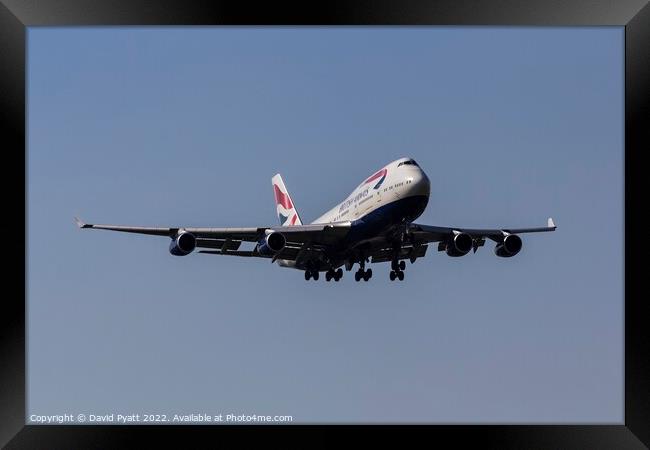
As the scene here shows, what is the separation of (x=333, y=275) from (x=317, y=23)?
2566 cm

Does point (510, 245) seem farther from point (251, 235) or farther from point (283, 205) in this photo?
point (283, 205)

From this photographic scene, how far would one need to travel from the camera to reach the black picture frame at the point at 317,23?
21.7 m

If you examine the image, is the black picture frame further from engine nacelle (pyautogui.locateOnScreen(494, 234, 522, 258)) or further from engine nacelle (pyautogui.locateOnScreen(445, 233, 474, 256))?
engine nacelle (pyautogui.locateOnScreen(494, 234, 522, 258))

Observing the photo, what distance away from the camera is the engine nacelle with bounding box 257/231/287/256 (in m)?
41.2

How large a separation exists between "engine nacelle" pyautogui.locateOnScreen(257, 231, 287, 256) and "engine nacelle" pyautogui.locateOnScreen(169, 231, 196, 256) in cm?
326

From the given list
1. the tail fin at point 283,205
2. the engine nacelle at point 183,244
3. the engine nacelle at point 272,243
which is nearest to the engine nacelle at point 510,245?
the engine nacelle at point 272,243

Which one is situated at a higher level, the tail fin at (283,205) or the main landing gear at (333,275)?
the tail fin at (283,205)

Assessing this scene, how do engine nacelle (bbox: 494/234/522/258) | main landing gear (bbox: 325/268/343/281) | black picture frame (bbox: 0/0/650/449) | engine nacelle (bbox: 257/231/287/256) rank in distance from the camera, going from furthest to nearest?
1. main landing gear (bbox: 325/268/343/281)
2. engine nacelle (bbox: 494/234/522/258)
3. engine nacelle (bbox: 257/231/287/256)
4. black picture frame (bbox: 0/0/650/449)

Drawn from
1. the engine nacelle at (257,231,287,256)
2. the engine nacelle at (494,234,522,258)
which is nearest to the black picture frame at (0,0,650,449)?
the engine nacelle at (257,231,287,256)

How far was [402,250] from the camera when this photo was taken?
45.2 metres

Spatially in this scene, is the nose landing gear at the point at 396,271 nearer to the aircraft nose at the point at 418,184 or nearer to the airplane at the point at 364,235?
the airplane at the point at 364,235

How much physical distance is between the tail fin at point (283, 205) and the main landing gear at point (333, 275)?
11110 millimetres

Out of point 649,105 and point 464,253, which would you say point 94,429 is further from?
point 464,253

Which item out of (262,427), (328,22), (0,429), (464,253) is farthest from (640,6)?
(464,253)
